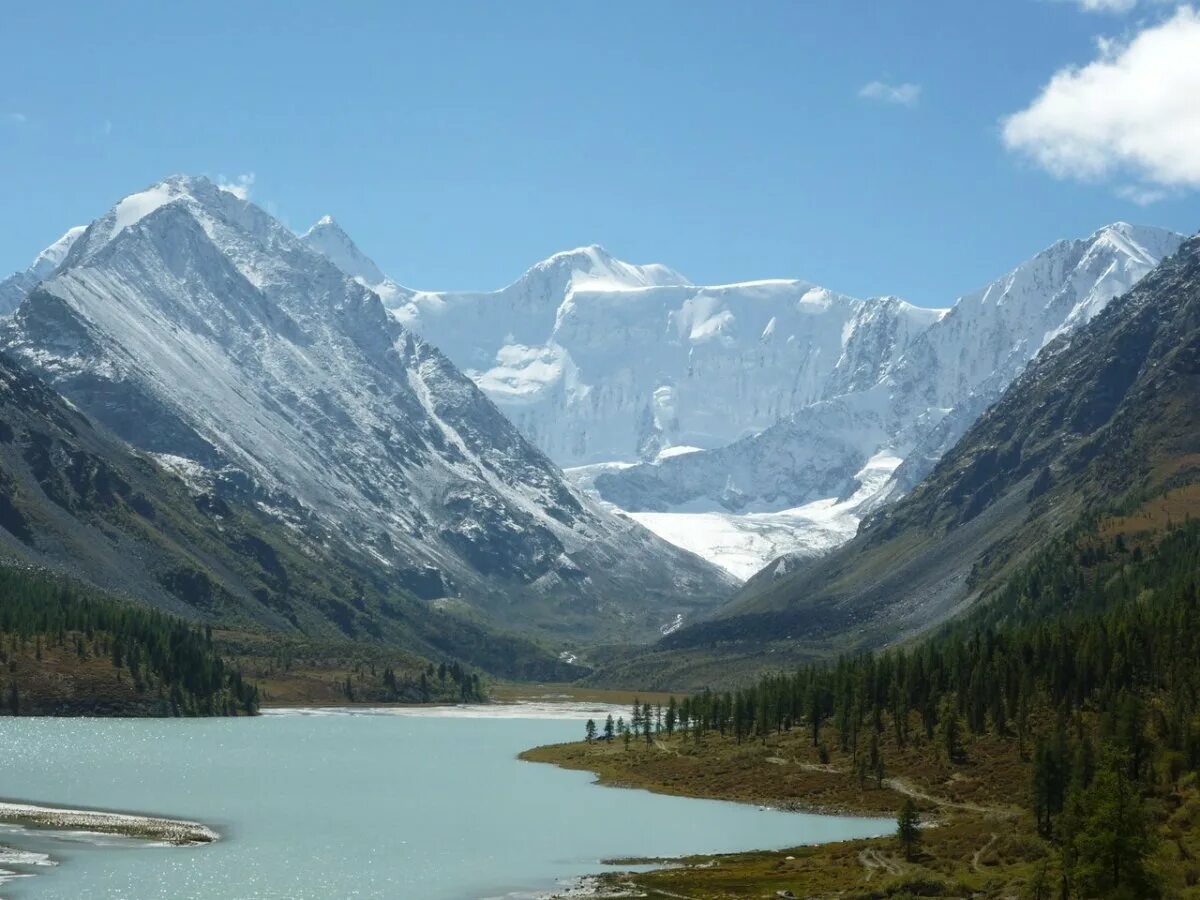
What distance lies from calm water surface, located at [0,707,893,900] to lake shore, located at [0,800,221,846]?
2.77 metres

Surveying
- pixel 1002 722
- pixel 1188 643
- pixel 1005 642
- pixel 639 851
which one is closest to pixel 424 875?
pixel 639 851

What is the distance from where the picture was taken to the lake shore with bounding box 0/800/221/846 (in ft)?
394

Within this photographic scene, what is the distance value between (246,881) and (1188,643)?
10106cm

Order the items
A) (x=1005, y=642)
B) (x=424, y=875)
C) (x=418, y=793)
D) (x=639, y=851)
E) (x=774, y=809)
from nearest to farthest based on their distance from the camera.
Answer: (x=424, y=875)
(x=639, y=851)
(x=774, y=809)
(x=418, y=793)
(x=1005, y=642)

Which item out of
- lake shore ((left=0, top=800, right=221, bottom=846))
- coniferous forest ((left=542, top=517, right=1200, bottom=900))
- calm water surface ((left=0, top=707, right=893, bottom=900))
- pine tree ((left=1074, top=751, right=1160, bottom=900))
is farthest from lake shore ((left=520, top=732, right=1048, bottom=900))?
lake shore ((left=0, top=800, right=221, bottom=846))

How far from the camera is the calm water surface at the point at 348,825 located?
10306cm

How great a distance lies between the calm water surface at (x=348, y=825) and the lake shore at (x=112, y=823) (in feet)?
9.10

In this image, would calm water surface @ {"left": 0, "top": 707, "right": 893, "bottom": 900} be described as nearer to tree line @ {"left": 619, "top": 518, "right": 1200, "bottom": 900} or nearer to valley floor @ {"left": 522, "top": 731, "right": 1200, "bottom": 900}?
valley floor @ {"left": 522, "top": 731, "right": 1200, "bottom": 900}

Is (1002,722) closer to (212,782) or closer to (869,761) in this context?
(869,761)

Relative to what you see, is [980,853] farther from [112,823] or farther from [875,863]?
[112,823]

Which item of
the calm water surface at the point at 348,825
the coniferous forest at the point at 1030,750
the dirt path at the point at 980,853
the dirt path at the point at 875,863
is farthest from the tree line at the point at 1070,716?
the calm water surface at the point at 348,825

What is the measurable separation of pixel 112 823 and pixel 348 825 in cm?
1955

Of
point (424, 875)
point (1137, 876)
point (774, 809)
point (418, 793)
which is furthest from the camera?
point (418, 793)

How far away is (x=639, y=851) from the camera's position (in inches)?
4820
